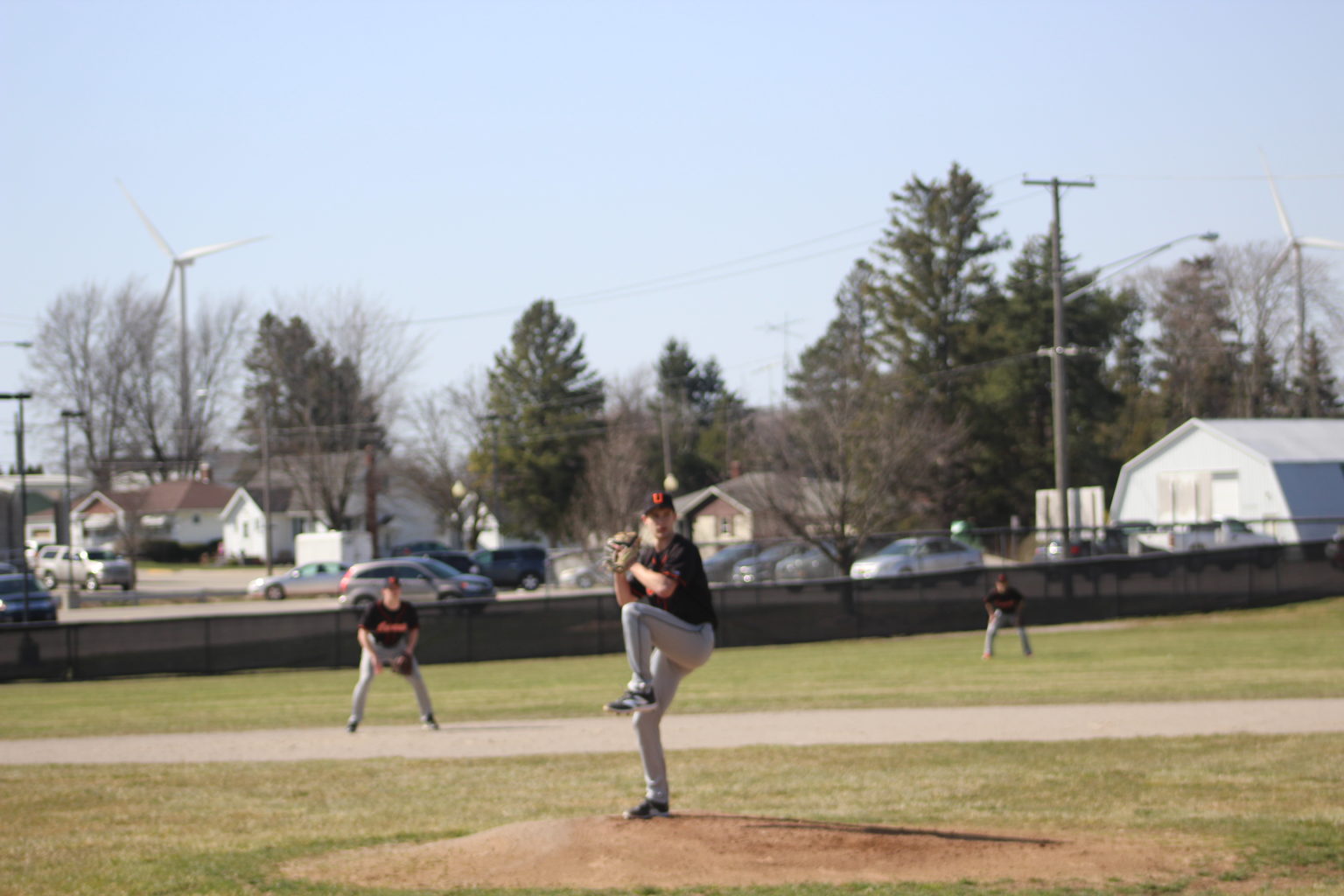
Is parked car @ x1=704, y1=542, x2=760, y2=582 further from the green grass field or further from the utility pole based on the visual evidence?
the green grass field

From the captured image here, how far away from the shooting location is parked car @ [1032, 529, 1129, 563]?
37.3 meters

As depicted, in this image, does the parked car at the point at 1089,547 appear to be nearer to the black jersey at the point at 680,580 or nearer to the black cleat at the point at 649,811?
the black cleat at the point at 649,811

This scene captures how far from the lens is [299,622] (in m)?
28.6

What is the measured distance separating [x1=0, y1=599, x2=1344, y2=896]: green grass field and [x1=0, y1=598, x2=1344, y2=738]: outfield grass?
0.37 ft

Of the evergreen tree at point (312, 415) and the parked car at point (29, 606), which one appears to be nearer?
the parked car at point (29, 606)

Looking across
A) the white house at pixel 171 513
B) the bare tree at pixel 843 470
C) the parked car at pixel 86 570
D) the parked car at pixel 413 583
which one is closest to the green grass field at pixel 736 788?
the bare tree at pixel 843 470

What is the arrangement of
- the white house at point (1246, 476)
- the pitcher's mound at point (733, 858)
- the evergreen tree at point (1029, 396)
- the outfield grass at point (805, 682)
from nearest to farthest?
the pitcher's mound at point (733, 858), the outfield grass at point (805, 682), the white house at point (1246, 476), the evergreen tree at point (1029, 396)

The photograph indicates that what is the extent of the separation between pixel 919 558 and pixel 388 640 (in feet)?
85.1

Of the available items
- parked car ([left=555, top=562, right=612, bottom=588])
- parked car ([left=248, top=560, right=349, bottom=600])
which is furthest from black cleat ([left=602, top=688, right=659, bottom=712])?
parked car ([left=248, top=560, right=349, bottom=600])

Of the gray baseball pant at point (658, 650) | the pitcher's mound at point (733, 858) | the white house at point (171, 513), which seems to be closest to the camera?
the pitcher's mound at point (733, 858)

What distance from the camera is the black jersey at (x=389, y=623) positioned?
16.5m

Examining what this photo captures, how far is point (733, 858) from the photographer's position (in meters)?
7.68

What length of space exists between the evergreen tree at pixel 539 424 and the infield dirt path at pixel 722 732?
58.7 metres

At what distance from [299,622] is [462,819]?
19.4 meters
